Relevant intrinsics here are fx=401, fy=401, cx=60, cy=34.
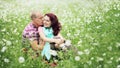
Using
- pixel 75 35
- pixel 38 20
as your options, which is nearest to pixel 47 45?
pixel 38 20

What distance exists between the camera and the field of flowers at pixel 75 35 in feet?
18.6

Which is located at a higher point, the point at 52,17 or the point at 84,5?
the point at 52,17

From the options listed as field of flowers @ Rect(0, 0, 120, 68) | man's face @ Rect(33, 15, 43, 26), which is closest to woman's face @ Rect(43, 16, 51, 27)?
man's face @ Rect(33, 15, 43, 26)

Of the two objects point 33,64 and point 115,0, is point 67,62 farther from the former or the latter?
point 115,0

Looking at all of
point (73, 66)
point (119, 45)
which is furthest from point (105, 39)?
point (73, 66)

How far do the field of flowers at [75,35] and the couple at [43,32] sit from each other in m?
0.33

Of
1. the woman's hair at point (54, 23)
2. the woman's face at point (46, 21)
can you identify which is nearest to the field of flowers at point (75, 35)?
the woman's hair at point (54, 23)

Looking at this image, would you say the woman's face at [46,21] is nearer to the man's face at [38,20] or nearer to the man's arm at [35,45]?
the man's face at [38,20]

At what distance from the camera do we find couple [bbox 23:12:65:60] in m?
7.34

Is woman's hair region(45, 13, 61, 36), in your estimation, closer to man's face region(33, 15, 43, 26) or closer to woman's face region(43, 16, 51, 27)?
woman's face region(43, 16, 51, 27)

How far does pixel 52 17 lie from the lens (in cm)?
755

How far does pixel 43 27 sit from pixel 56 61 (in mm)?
1019

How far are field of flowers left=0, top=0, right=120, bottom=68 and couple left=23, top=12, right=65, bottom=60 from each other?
1.09 feet

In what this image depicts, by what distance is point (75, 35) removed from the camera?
8133 mm
